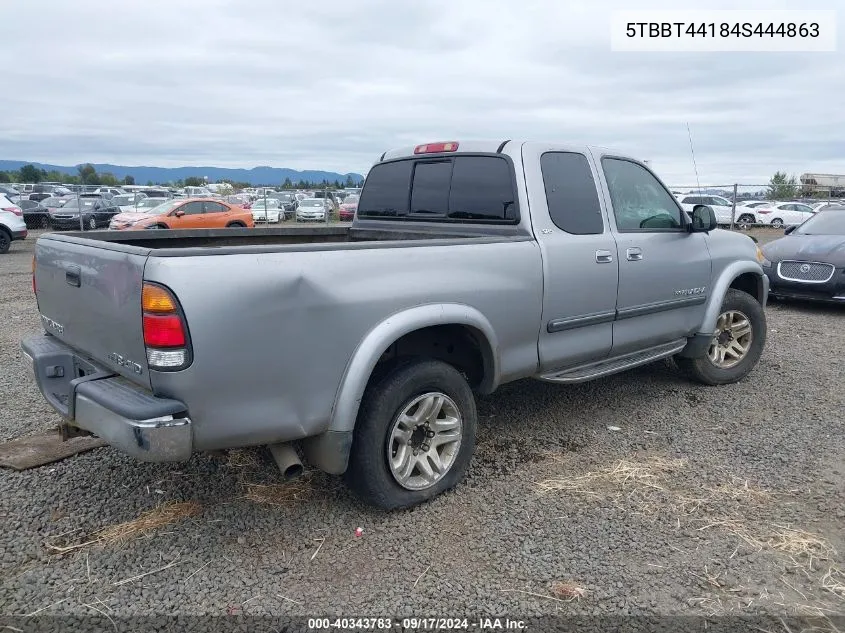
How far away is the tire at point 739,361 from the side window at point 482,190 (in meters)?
2.36

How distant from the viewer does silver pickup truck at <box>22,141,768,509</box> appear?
267 cm

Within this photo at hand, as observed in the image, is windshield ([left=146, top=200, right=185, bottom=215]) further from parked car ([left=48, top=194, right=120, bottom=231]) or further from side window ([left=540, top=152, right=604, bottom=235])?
side window ([left=540, top=152, right=604, bottom=235])

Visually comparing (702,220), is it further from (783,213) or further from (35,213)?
(783,213)

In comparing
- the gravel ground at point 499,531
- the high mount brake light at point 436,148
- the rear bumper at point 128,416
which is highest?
the high mount brake light at point 436,148

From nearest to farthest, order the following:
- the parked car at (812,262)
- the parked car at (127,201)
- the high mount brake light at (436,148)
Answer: the high mount brake light at (436,148), the parked car at (812,262), the parked car at (127,201)

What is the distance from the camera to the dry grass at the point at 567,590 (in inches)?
109

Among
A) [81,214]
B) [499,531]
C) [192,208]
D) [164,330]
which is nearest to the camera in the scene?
[164,330]

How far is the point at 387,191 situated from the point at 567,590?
3102mm

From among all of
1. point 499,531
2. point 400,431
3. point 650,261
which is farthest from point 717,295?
point 400,431

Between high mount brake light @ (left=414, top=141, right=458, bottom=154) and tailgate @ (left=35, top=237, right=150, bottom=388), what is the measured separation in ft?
7.44

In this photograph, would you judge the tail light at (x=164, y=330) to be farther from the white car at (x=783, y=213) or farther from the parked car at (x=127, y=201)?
the white car at (x=783, y=213)

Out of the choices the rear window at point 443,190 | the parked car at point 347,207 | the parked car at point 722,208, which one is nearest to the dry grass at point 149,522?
the rear window at point 443,190

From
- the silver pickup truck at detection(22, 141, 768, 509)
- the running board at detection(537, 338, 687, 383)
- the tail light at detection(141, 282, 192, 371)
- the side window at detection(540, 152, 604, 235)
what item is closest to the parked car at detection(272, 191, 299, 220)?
the silver pickup truck at detection(22, 141, 768, 509)

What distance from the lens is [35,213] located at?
2255 cm
